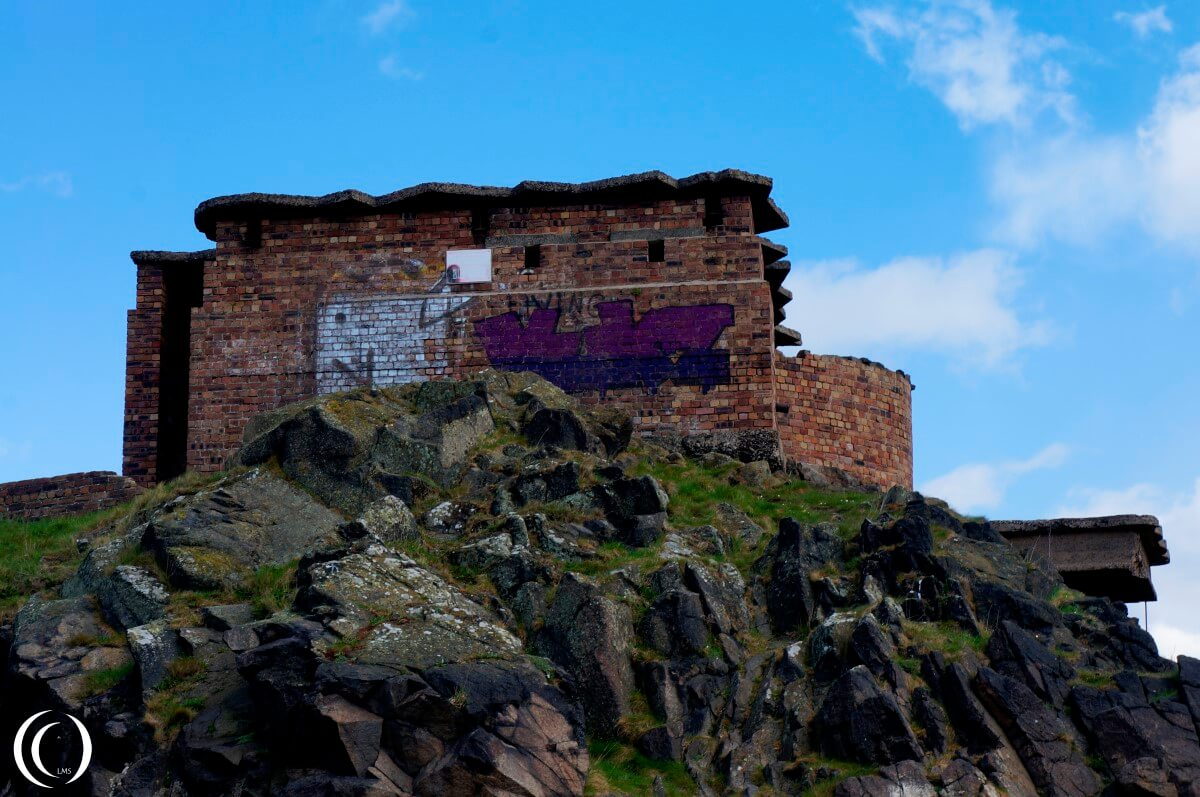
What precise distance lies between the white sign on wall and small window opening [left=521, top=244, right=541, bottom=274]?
0.59 m

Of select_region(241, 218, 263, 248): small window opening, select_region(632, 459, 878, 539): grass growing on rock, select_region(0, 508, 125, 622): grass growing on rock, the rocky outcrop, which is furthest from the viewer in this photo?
select_region(241, 218, 263, 248): small window opening

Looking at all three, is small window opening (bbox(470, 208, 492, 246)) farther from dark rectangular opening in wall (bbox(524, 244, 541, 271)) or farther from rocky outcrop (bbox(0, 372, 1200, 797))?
rocky outcrop (bbox(0, 372, 1200, 797))

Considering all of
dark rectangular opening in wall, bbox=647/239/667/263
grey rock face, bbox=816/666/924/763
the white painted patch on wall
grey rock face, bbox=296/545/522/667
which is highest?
dark rectangular opening in wall, bbox=647/239/667/263

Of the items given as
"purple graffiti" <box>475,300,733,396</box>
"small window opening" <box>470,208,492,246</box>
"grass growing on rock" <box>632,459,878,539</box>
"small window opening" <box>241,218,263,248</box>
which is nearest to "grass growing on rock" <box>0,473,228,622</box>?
"small window opening" <box>241,218,263,248</box>

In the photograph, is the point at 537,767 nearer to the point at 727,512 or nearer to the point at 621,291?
the point at 727,512

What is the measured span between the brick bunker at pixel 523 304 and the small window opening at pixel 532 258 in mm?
22

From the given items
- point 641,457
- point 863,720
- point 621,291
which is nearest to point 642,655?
point 863,720

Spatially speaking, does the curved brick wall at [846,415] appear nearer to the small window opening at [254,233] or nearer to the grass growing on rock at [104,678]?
the small window opening at [254,233]

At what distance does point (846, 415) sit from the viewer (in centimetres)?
2695

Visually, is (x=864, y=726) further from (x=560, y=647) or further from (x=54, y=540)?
(x=54, y=540)

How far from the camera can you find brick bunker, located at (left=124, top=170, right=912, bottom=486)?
Answer: 81.8ft

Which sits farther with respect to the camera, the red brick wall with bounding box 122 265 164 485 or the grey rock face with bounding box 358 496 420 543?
the red brick wall with bounding box 122 265 164 485

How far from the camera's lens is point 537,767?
15172 millimetres

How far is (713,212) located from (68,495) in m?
11.1
